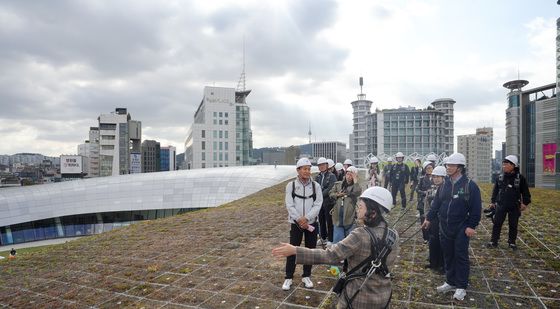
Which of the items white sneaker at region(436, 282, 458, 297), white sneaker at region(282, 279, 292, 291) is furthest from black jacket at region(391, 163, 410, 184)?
white sneaker at region(282, 279, 292, 291)

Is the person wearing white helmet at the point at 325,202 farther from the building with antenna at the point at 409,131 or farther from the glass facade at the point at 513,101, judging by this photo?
the building with antenna at the point at 409,131

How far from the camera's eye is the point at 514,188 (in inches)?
282

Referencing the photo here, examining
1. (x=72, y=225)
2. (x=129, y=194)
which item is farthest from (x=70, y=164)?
(x=129, y=194)

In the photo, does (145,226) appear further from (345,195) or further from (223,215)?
(345,195)

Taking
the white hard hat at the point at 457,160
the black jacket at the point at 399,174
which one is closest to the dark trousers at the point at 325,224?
the white hard hat at the point at 457,160

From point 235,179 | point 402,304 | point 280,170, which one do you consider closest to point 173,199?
point 235,179

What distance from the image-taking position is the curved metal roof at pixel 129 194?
35.5 meters

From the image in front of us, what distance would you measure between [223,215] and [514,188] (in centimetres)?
1172

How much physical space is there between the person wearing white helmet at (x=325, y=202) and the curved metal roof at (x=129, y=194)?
2834 cm

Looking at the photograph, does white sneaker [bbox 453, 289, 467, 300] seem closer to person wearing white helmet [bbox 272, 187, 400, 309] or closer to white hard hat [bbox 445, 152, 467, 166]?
white hard hat [bbox 445, 152, 467, 166]

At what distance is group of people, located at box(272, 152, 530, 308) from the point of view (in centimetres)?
284

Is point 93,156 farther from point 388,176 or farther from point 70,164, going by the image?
point 388,176

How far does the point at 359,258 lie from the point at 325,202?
15.1 feet

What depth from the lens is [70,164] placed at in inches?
4028
